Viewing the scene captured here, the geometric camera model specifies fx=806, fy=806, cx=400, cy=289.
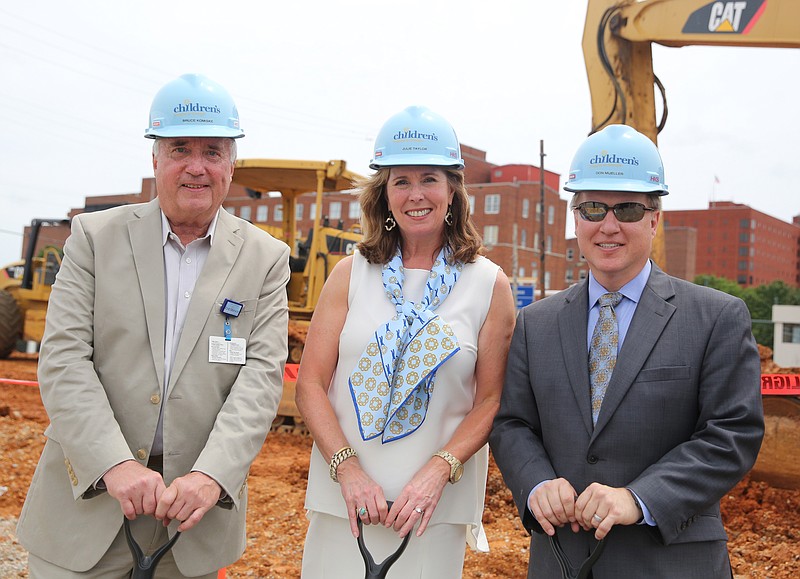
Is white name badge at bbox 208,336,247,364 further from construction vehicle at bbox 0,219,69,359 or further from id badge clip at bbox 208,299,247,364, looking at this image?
construction vehicle at bbox 0,219,69,359

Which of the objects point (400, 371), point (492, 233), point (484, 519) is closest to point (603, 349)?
point (400, 371)

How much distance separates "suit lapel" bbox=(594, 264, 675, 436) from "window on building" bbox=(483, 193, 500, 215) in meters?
64.1

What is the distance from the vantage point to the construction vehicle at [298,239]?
10945 millimetres

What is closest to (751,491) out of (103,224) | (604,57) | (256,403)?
(604,57)

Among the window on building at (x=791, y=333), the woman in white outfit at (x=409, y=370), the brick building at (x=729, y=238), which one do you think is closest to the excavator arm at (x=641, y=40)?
the window on building at (x=791, y=333)

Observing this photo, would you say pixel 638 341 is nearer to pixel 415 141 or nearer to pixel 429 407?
pixel 429 407

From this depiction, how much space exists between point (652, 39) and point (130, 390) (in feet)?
22.3

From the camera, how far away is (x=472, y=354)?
310 cm

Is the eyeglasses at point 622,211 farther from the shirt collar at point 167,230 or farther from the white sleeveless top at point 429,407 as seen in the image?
the shirt collar at point 167,230

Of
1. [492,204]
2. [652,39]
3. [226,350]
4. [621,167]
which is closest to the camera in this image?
[621,167]

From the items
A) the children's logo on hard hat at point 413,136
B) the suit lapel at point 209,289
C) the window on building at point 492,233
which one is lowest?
the suit lapel at point 209,289

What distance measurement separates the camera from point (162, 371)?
2.80 m

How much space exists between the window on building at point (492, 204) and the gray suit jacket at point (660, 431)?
64142 millimetres

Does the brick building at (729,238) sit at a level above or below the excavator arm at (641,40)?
above
